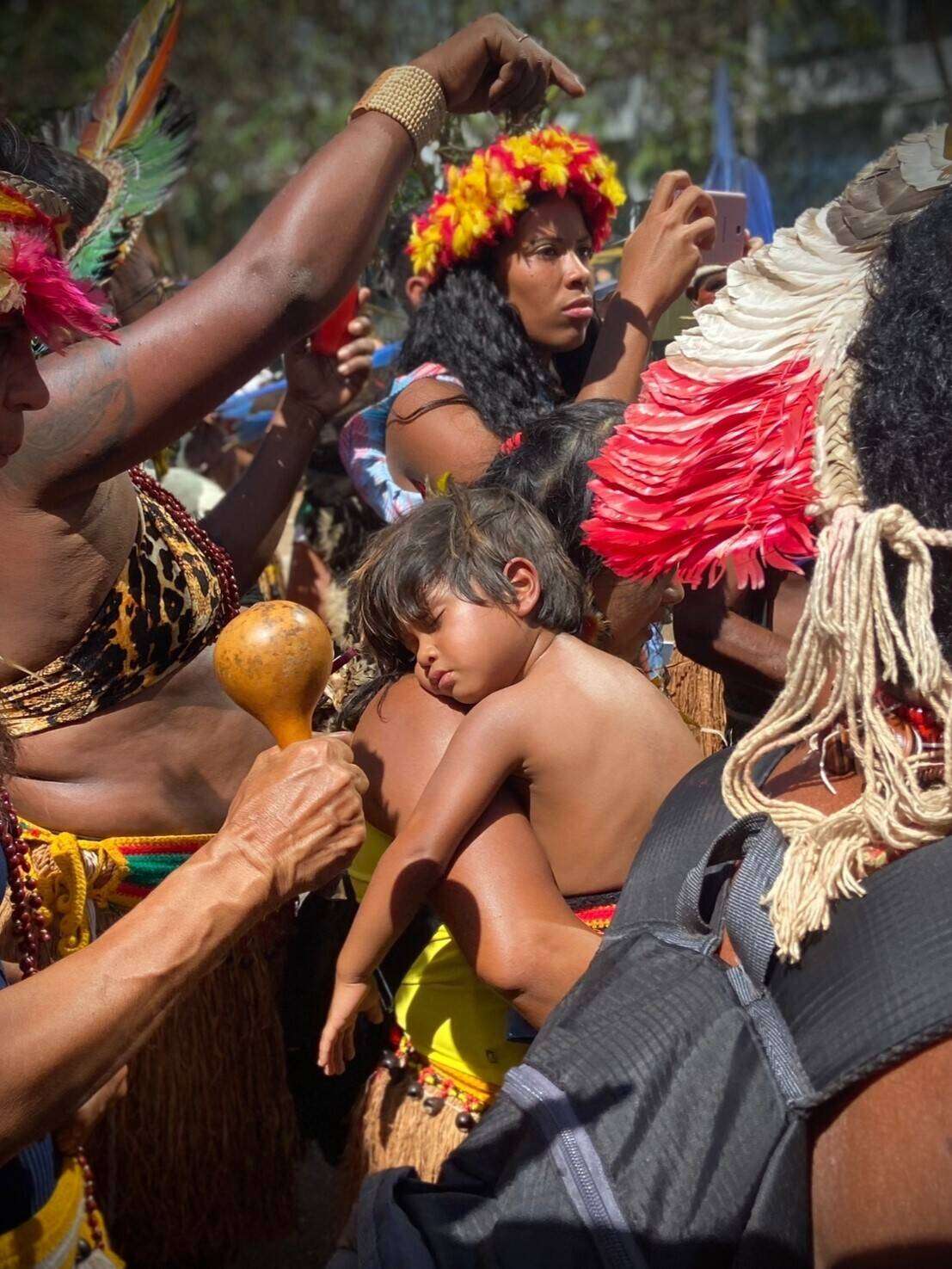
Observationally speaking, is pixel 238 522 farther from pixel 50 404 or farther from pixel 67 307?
pixel 67 307

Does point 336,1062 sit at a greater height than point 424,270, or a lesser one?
lesser

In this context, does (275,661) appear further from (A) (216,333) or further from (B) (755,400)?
(B) (755,400)

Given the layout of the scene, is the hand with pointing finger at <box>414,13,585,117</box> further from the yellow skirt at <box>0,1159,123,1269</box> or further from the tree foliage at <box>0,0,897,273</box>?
the tree foliage at <box>0,0,897,273</box>

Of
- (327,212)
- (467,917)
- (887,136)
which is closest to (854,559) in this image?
(467,917)

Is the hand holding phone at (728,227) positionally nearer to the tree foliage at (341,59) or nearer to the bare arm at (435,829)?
the bare arm at (435,829)

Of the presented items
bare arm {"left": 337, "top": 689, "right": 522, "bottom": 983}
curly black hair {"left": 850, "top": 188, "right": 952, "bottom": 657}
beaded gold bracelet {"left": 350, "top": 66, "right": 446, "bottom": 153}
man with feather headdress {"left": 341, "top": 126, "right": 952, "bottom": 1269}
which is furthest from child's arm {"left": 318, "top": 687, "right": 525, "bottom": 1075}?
beaded gold bracelet {"left": 350, "top": 66, "right": 446, "bottom": 153}

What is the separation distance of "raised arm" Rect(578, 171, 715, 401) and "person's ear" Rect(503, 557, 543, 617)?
3.16ft

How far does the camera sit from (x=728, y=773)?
1.14 m

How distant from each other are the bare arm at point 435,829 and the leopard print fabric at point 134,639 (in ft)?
2.24

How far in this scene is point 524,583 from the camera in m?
2.04

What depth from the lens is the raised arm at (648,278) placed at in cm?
292

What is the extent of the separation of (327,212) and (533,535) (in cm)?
61

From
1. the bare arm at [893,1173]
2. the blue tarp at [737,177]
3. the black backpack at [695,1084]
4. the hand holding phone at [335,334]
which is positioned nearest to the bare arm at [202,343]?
the hand holding phone at [335,334]

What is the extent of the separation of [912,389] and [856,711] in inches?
11.3
